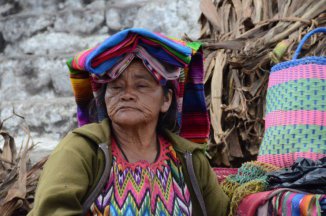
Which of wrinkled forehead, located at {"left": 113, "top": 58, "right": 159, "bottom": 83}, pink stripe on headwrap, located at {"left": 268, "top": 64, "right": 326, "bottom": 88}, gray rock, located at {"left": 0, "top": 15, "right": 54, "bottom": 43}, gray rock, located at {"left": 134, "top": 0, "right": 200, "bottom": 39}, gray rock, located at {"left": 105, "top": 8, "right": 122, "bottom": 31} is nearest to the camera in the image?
wrinkled forehead, located at {"left": 113, "top": 58, "right": 159, "bottom": 83}

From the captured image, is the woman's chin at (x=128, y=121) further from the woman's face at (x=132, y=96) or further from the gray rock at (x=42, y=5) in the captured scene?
the gray rock at (x=42, y=5)

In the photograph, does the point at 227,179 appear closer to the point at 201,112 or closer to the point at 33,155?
the point at 201,112

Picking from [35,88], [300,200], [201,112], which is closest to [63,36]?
[35,88]

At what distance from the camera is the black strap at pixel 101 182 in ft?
7.55

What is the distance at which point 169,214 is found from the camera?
2.45 meters

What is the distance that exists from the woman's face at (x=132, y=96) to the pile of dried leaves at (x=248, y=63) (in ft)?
4.23

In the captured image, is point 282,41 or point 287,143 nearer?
point 287,143

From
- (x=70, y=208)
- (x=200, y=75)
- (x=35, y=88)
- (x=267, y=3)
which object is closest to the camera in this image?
(x=70, y=208)

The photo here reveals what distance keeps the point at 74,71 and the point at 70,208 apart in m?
0.62

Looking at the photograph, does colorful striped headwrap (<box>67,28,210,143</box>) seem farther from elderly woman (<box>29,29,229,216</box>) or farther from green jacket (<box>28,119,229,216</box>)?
green jacket (<box>28,119,229,216</box>)

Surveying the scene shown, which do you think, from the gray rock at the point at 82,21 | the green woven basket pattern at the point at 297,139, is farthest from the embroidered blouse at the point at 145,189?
the gray rock at the point at 82,21

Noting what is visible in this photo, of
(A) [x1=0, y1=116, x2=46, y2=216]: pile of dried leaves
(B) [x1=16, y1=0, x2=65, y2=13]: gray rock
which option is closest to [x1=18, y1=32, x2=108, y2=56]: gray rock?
(B) [x1=16, y1=0, x2=65, y2=13]: gray rock

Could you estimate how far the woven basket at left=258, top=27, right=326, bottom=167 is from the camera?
9.84 ft

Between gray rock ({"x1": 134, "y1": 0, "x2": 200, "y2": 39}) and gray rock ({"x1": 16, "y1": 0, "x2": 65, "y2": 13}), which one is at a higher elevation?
gray rock ({"x1": 16, "y1": 0, "x2": 65, "y2": 13})
